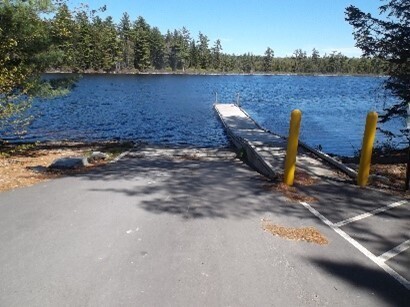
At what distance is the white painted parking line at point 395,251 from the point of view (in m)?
4.82

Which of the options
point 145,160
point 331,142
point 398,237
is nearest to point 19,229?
point 398,237

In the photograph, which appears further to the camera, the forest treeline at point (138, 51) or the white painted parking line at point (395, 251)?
the forest treeline at point (138, 51)

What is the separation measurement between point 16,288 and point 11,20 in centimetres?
1138

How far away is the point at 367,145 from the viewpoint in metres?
7.74

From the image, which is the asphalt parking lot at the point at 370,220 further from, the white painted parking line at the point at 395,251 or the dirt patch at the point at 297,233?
the dirt patch at the point at 297,233

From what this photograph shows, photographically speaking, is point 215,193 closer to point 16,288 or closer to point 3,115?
point 16,288

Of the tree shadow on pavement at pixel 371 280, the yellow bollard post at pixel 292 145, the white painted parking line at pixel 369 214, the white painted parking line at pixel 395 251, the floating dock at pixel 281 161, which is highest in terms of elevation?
the yellow bollard post at pixel 292 145

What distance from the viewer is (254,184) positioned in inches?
333

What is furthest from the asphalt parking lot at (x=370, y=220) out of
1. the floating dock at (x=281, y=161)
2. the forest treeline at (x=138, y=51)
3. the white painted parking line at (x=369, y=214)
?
the forest treeline at (x=138, y=51)

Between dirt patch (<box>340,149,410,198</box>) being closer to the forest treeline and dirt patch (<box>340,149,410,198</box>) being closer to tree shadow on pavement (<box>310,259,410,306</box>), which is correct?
tree shadow on pavement (<box>310,259,410,306</box>)

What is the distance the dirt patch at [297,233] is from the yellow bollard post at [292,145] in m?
2.50

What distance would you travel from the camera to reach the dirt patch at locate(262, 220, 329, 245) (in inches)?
209

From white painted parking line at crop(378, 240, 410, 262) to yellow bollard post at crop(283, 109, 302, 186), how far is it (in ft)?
10.3

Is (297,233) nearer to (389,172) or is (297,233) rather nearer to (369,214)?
(369,214)
